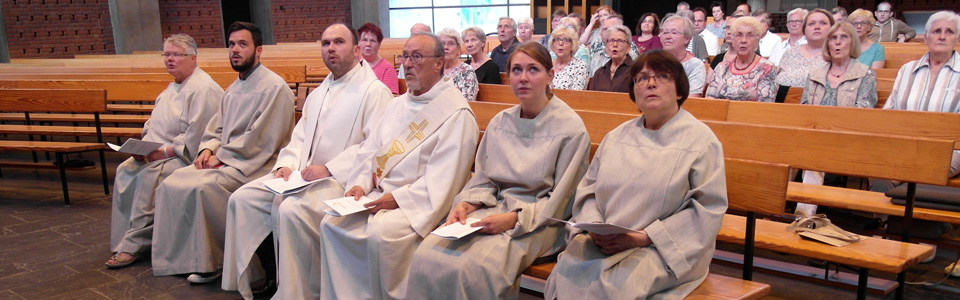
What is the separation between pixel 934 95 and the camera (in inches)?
163

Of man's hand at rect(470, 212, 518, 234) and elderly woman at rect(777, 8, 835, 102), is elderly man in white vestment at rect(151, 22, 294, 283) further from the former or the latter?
elderly woman at rect(777, 8, 835, 102)

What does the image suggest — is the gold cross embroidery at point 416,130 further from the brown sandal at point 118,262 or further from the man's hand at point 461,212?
the brown sandal at point 118,262

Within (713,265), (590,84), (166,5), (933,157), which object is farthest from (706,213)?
(166,5)

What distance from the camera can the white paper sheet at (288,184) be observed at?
3.52 metres

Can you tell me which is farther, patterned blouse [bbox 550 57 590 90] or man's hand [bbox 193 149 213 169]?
patterned blouse [bbox 550 57 590 90]

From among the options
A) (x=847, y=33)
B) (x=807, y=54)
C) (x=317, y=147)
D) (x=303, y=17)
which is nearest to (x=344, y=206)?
(x=317, y=147)

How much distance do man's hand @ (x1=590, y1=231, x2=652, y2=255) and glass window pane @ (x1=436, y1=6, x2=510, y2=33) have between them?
14.5 meters

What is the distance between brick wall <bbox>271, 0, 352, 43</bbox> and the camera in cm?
1759

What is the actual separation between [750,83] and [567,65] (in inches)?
53.7

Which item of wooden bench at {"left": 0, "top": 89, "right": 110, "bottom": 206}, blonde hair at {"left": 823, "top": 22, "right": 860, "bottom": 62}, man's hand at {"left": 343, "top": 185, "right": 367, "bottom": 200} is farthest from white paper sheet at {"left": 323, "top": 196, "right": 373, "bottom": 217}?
wooden bench at {"left": 0, "top": 89, "right": 110, "bottom": 206}

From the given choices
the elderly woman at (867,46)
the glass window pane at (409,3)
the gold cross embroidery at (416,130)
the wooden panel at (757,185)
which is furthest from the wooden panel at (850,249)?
the glass window pane at (409,3)

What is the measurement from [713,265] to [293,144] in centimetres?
229

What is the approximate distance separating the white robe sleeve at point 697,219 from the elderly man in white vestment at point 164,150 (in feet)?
9.71

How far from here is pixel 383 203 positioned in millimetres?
3232
